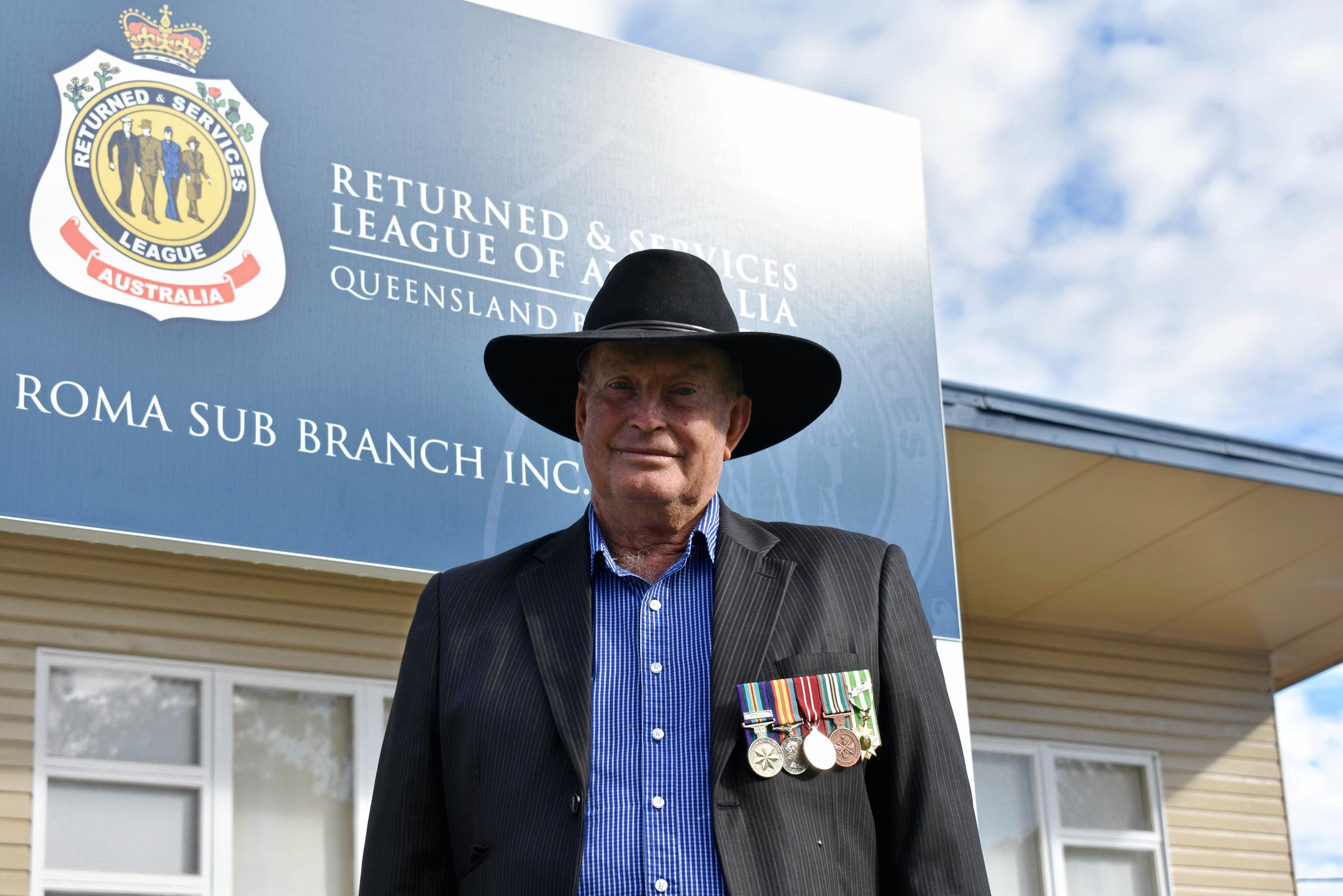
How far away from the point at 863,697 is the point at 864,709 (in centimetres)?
2

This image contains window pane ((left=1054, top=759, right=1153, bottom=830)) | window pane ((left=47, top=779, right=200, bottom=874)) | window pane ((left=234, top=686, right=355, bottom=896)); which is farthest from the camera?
window pane ((left=1054, top=759, right=1153, bottom=830))

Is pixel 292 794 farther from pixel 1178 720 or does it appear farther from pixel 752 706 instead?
pixel 1178 720

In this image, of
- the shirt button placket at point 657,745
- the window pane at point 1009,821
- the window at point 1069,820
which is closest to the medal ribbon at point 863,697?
the shirt button placket at point 657,745

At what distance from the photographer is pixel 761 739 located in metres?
2.27

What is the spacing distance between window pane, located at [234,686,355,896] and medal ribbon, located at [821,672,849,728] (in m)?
4.54

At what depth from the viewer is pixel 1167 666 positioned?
9.62m

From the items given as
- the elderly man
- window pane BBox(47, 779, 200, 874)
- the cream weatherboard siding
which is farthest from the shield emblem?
the elderly man

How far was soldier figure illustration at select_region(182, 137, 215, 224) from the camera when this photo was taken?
5.66m

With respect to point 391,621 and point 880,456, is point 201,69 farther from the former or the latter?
point 880,456

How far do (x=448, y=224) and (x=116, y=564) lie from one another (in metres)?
1.92

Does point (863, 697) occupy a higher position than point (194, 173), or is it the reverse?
point (194, 173)

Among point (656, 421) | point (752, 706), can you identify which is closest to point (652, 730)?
point (752, 706)

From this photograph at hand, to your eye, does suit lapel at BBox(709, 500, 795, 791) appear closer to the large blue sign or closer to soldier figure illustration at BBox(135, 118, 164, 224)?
the large blue sign

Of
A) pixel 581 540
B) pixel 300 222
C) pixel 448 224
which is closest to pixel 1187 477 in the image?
pixel 448 224
